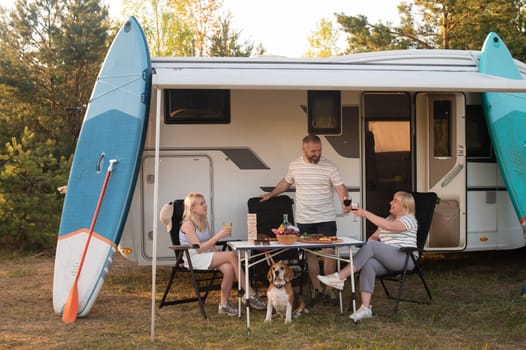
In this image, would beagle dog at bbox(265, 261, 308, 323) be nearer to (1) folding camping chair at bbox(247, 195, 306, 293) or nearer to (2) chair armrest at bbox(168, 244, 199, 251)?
(2) chair armrest at bbox(168, 244, 199, 251)

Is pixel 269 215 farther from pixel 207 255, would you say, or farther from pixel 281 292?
pixel 281 292

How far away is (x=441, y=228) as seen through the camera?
638 centimetres

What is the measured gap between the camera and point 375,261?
16.5 ft

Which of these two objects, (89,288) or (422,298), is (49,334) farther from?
(422,298)

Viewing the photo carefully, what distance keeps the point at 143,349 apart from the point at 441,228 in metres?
3.33

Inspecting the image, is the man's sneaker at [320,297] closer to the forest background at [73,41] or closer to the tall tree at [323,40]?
the forest background at [73,41]

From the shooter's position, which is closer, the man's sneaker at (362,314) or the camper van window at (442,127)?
the man's sneaker at (362,314)

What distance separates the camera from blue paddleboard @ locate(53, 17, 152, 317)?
5180 mm

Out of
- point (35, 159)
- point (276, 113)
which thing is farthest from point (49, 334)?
point (35, 159)

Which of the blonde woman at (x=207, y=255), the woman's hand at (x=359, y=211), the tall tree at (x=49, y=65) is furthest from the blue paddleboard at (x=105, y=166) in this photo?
the tall tree at (x=49, y=65)

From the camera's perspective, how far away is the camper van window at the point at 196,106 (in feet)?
19.6

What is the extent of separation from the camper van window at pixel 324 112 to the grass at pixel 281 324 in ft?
5.16

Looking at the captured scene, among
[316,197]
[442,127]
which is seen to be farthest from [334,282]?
[442,127]

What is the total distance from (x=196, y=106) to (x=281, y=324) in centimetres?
225
